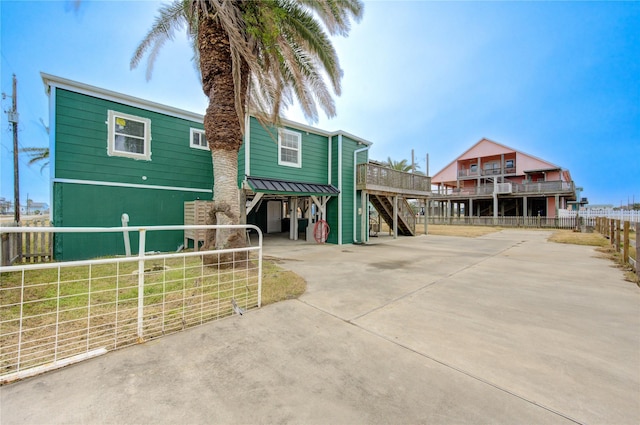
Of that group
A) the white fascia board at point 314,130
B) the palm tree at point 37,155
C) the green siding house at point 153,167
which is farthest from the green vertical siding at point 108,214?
the palm tree at point 37,155

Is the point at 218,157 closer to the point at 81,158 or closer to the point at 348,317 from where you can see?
the point at 348,317

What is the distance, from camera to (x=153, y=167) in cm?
834

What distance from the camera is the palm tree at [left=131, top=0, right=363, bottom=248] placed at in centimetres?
515

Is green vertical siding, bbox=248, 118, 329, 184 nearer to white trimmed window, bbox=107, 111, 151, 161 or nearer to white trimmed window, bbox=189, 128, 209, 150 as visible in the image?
white trimmed window, bbox=189, 128, 209, 150

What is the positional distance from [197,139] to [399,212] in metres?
10.8

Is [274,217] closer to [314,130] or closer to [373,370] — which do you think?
[314,130]

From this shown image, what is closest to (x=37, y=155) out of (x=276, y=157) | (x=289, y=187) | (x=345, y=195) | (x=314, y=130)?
(x=276, y=157)

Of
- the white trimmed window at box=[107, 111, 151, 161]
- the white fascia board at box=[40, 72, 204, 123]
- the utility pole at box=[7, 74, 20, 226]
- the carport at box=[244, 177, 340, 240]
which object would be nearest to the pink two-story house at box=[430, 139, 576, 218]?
the carport at box=[244, 177, 340, 240]

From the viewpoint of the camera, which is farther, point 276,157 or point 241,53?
point 276,157

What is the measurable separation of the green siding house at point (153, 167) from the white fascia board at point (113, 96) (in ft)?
0.08

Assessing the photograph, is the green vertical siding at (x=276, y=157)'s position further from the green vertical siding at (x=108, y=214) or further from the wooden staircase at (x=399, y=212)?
the wooden staircase at (x=399, y=212)

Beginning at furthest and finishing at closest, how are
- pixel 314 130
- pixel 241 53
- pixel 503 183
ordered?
1. pixel 503 183
2. pixel 314 130
3. pixel 241 53

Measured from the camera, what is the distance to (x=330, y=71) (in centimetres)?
659

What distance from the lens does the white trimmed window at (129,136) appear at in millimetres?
7562
